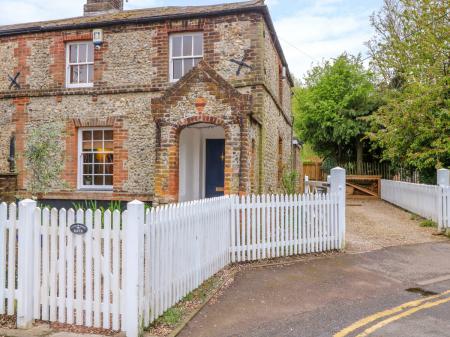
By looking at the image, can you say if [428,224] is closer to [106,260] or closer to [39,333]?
[106,260]

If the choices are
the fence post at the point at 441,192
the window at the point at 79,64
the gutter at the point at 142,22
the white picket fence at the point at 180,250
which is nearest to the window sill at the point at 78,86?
the window at the point at 79,64

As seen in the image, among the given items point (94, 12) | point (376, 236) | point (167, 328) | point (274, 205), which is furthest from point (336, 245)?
point (94, 12)

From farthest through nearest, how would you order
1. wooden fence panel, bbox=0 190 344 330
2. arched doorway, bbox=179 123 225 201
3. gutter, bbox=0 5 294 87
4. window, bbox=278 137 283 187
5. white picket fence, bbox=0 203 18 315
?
window, bbox=278 137 283 187
arched doorway, bbox=179 123 225 201
gutter, bbox=0 5 294 87
white picket fence, bbox=0 203 18 315
wooden fence panel, bbox=0 190 344 330

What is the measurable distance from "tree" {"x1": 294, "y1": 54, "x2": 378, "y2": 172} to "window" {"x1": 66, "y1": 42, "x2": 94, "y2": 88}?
Result: 14.7 meters

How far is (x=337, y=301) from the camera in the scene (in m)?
5.89

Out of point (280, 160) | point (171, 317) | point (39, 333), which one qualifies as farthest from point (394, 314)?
→ point (280, 160)

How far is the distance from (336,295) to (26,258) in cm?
426

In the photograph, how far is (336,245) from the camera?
29.6 ft

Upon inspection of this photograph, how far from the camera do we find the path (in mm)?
4863

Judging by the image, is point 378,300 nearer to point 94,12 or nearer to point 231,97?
point 231,97

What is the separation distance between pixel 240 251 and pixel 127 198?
19.6ft

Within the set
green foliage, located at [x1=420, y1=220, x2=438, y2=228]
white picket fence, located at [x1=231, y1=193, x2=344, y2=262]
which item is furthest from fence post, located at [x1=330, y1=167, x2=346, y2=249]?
green foliage, located at [x1=420, y1=220, x2=438, y2=228]

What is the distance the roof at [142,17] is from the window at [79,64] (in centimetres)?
64

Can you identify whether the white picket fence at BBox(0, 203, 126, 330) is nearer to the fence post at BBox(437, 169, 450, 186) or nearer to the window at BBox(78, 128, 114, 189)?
the window at BBox(78, 128, 114, 189)
